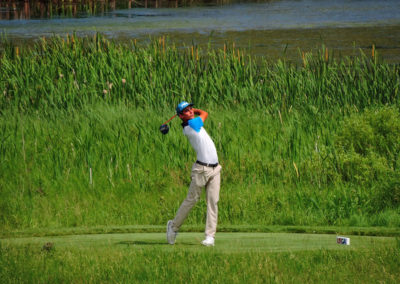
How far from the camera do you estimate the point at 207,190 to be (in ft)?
23.2

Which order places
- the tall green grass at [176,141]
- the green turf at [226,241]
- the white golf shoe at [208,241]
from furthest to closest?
the tall green grass at [176,141] → the green turf at [226,241] → the white golf shoe at [208,241]

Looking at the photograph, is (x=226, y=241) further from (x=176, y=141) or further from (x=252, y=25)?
(x=252, y=25)

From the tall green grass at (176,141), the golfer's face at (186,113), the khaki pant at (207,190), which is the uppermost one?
the golfer's face at (186,113)

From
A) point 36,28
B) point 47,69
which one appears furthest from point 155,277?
point 36,28

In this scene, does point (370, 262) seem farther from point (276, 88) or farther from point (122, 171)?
point (276, 88)

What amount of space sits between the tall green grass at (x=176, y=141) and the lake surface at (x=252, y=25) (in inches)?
419

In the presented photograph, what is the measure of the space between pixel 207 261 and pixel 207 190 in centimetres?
72

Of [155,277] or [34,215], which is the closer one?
[155,277]

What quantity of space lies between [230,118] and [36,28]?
25.0m

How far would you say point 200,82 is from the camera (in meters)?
16.9

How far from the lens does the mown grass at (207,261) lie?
6875 mm

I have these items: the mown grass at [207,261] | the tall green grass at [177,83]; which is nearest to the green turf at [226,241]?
the mown grass at [207,261]

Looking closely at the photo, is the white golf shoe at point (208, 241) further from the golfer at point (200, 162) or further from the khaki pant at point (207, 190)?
the golfer at point (200, 162)

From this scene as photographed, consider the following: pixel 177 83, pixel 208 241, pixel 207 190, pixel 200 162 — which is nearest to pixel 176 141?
pixel 177 83
